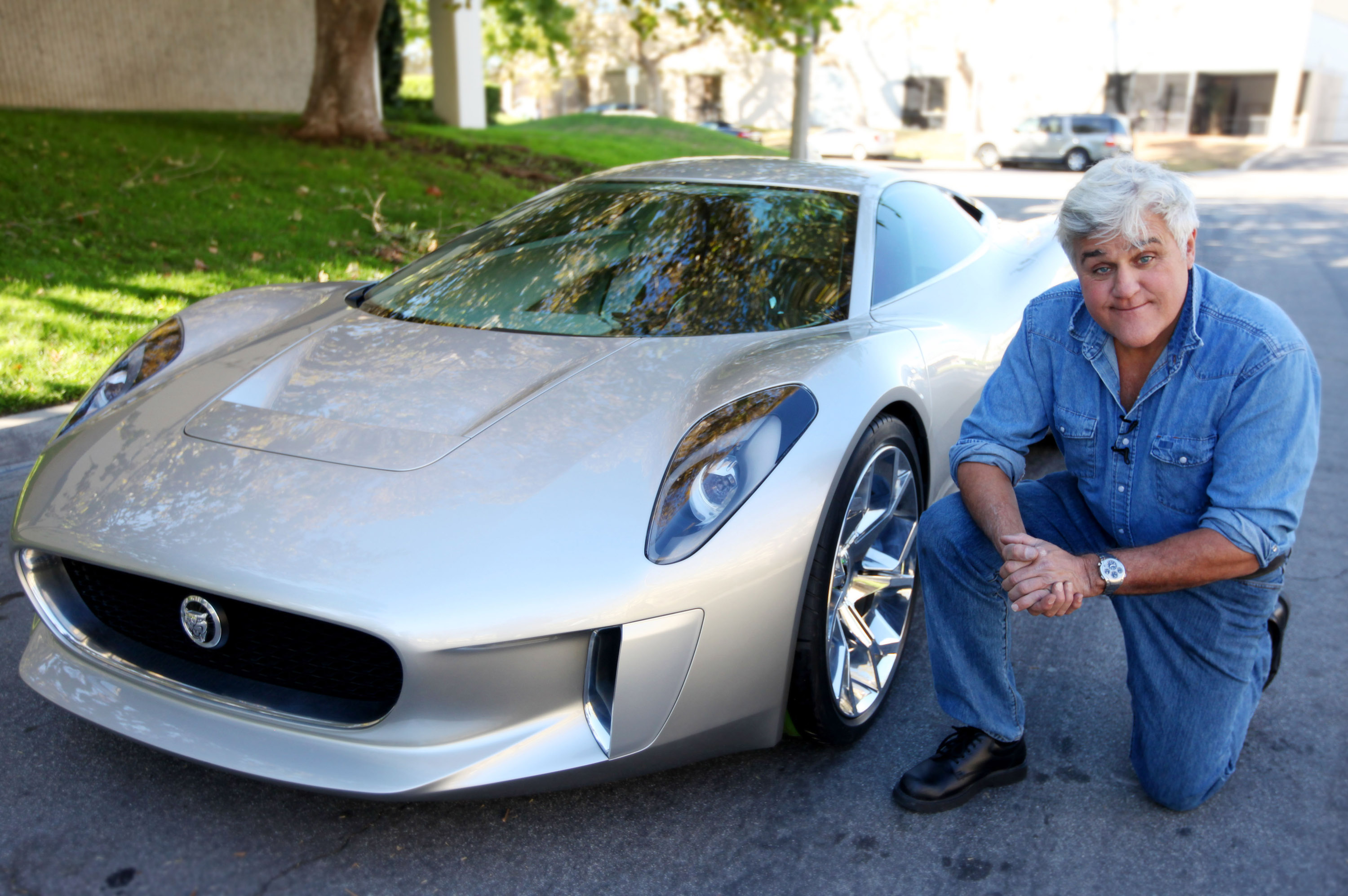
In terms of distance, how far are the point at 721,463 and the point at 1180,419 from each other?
0.96 m

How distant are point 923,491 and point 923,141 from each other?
35.9 metres

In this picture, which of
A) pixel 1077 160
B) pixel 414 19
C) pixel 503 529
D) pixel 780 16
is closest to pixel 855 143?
pixel 1077 160

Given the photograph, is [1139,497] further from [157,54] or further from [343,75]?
[157,54]

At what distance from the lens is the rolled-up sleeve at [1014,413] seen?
2326mm

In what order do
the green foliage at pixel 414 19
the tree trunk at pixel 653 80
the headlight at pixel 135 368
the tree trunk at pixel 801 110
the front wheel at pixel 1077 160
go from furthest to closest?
the tree trunk at pixel 653 80 < the front wheel at pixel 1077 160 < the green foliage at pixel 414 19 < the tree trunk at pixel 801 110 < the headlight at pixel 135 368

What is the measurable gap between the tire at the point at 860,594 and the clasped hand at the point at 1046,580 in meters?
0.37

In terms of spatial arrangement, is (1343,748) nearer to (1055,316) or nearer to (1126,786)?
(1126,786)

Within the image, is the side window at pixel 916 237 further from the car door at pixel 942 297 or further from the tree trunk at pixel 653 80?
the tree trunk at pixel 653 80

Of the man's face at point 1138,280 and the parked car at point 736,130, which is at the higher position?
the parked car at point 736,130

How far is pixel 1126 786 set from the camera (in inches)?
91.5

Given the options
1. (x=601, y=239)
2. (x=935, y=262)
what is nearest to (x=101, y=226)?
(x=601, y=239)

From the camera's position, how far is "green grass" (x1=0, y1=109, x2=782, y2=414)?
515 cm

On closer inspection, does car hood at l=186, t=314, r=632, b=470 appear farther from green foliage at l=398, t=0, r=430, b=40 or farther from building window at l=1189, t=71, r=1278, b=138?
building window at l=1189, t=71, r=1278, b=138

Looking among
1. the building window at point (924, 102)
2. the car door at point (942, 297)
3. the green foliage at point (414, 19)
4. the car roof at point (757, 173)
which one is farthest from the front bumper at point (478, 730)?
the building window at point (924, 102)
